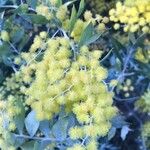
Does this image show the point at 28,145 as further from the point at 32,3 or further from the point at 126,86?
the point at 126,86

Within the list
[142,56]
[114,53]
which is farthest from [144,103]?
[114,53]

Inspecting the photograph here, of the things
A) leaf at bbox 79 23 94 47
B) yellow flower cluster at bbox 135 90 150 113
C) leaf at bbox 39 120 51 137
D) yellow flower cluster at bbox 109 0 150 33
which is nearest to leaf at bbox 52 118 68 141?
leaf at bbox 39 120 51 137

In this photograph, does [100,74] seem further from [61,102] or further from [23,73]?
[23,73]

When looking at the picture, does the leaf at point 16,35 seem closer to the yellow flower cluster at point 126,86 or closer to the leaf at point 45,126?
the leaf at point 45,126

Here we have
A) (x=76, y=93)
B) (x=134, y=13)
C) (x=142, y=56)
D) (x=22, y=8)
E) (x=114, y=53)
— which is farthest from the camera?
(x=142, y=56)

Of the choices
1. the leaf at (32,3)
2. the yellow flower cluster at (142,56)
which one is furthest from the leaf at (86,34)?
the yellow flower cluster at (142,56)
